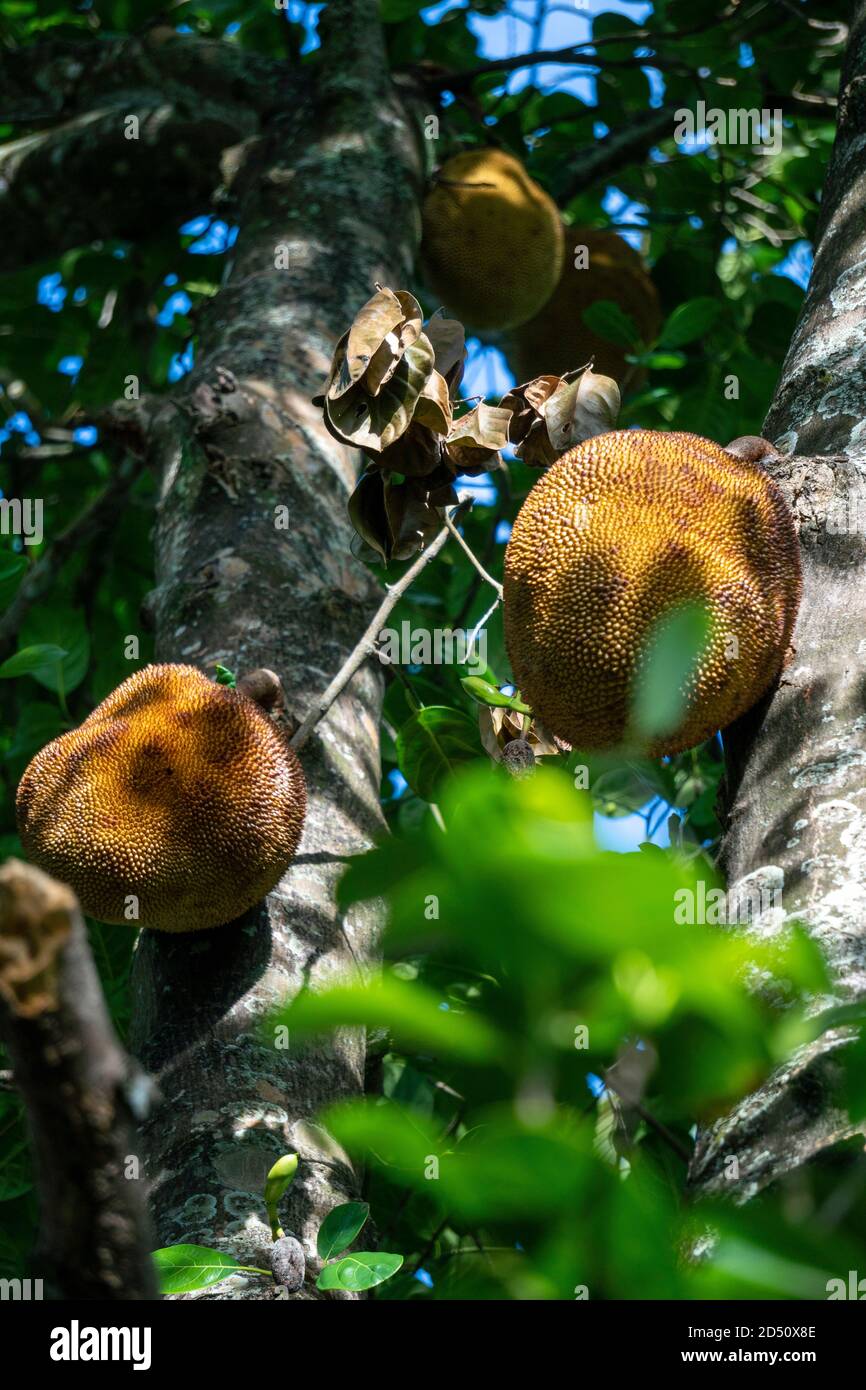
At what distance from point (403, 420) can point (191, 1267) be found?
95 centimetres

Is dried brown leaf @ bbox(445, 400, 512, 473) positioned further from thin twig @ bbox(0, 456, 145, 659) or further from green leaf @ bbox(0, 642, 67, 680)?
thin twig @ bbox(0, 456, 145, 659)

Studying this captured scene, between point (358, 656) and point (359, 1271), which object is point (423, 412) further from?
point (359, 1271)

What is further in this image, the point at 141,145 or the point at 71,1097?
Result: the point at 141,145

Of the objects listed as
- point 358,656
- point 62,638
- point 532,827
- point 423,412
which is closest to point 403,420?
point 423,412

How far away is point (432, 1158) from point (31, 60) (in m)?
3.30

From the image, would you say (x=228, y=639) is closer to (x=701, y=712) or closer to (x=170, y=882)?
(x=170, y=882)

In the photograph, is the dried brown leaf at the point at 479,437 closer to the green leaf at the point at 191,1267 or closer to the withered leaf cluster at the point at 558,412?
the withered leaf cluster at the point at 558,412

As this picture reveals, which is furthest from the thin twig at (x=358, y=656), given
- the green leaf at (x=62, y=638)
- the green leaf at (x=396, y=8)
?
the green leaf at (x=396, y=8)

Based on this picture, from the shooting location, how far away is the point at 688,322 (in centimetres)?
279

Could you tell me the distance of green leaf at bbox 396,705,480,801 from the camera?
1.74 meters

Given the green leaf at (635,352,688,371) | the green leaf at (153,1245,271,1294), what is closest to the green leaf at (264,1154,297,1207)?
the green leaf at (153,1245,271,1294)

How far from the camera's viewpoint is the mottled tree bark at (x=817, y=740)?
0.91 meters

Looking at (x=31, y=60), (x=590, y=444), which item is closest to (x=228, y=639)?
(x=590, y=444)
